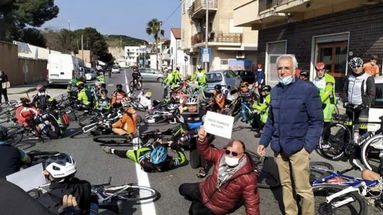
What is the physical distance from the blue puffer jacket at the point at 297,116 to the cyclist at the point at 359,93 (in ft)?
12.3

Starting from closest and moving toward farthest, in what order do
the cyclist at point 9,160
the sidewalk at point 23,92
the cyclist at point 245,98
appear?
the cyclist at point 9,160, the cyclist at point 245,98, the sidewalk at point 23,92

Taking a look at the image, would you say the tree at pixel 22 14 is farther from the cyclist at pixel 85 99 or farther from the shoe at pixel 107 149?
the shoe at pixel 107 149

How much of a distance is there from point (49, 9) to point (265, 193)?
58277 mm

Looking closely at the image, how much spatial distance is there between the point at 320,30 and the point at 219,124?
1385 cm

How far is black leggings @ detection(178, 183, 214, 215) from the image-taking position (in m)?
4.29

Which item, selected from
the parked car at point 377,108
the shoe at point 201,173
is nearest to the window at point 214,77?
the parked car at point 377,108

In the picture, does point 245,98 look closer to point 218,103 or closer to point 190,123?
point 218,103

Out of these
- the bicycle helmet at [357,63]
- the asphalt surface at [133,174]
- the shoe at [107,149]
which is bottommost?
the asphalt surface at [133,174]

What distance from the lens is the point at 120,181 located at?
20.3 feet

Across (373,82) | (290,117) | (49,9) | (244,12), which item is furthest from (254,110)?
(49,9)

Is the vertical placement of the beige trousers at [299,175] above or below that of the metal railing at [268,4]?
below

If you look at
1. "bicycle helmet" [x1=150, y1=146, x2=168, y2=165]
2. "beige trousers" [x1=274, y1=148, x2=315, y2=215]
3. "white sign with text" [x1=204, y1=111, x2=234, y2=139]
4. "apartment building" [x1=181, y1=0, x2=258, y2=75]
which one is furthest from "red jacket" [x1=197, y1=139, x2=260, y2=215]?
"apartment building" [x1=181, y1=0, x2=258, y2=75]

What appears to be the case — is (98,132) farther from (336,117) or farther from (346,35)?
(346,35)

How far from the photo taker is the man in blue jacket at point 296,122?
13.0 ft
